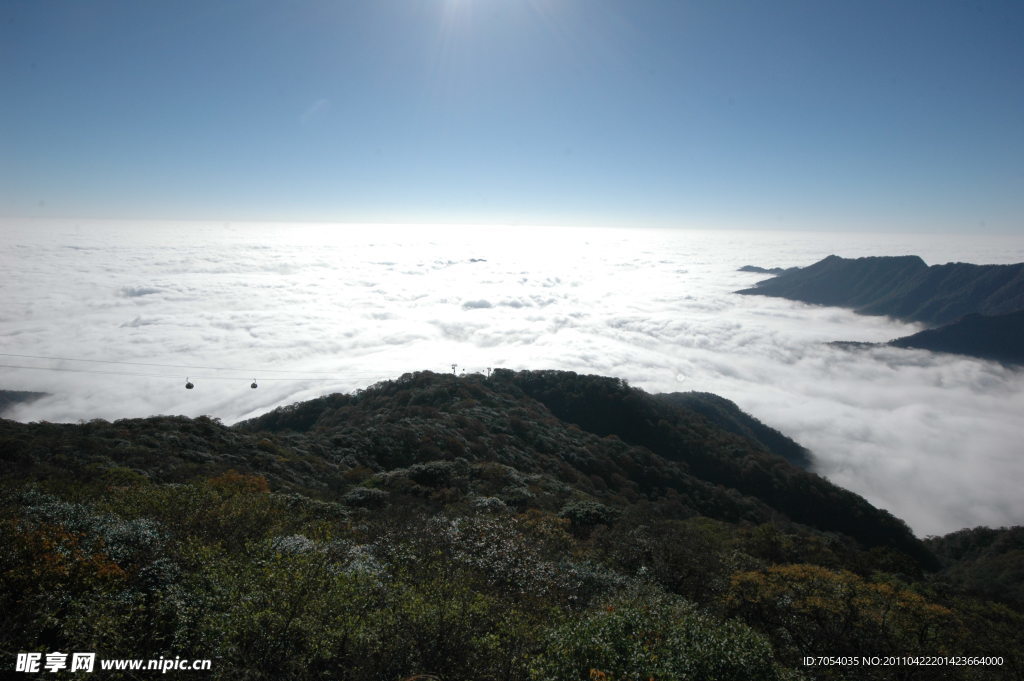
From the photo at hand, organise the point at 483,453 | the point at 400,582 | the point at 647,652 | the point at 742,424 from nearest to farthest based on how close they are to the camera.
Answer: the point at 647,652, the point at 400,582, the point at 483,453, the point at 742,424

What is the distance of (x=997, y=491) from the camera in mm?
108438

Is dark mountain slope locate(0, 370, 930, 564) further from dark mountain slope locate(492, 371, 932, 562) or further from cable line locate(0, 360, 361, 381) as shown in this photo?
cable line locate(0, 360, 361, 381)

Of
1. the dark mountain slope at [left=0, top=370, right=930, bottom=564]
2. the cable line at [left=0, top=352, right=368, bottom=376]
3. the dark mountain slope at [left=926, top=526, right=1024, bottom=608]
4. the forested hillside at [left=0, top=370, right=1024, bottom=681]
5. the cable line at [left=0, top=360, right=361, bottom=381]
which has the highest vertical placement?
the forested hillside at [left=0, top=370, right=1024, bottom=681]

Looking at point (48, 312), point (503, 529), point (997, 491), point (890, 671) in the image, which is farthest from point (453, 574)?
point (48, 312)

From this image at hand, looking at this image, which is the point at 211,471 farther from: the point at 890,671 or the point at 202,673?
the point at 890,671

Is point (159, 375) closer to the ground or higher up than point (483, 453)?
closer to the ground

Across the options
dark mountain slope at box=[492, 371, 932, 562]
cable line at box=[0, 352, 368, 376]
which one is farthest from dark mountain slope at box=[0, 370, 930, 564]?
cable line at box=[0, 352, 368, 376]

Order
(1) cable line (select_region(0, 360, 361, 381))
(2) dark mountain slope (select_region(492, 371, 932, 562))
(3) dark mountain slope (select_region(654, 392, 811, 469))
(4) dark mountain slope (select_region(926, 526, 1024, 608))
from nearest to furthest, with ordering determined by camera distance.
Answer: (4) dark mountain slope (select_region(926, 526, 1024, 608)) → (2) dark mountain slope (select_region(492, 371, 932, 562)) → (3) dark mountain slope (select_region(654, 392, 811, 469)) → (1) cable line (select_region(0, 360, 361, 381))

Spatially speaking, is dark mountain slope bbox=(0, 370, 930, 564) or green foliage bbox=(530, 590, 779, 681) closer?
green foliage bbox=(530, 590, 779, 681)

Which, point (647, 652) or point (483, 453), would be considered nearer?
point (647, 652)

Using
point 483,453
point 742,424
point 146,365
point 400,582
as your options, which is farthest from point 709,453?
point 146,365

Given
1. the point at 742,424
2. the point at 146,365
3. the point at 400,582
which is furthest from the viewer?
the point at 146,365

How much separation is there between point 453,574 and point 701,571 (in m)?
9.51

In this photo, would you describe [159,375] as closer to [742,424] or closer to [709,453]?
[709,453]
